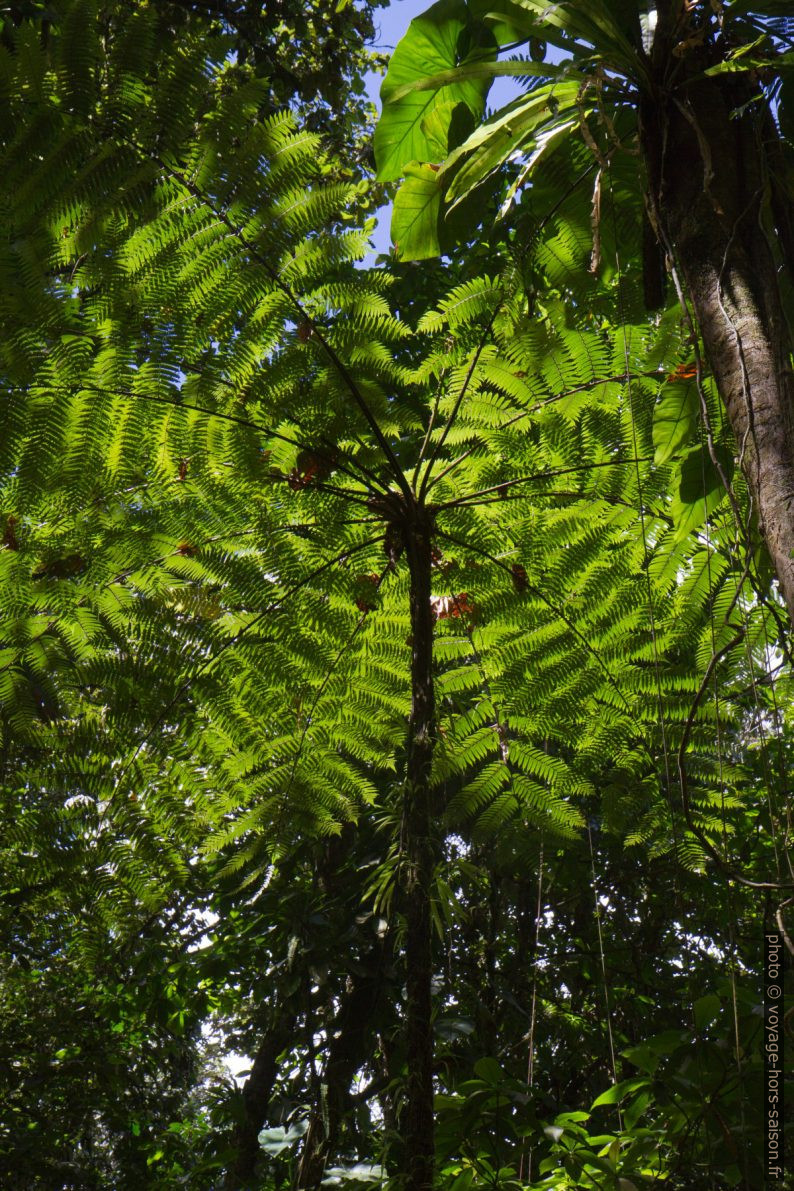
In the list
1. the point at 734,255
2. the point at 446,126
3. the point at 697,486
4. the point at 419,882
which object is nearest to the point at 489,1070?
the point at 419,882

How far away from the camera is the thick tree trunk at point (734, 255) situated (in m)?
0.95

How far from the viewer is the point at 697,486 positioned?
60.1 inches

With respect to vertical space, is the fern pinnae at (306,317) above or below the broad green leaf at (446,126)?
below

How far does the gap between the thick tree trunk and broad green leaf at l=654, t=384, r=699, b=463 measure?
36 cm

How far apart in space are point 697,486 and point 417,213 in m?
0.85

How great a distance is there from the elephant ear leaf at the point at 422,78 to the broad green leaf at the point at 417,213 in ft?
0.38

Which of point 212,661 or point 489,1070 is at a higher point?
point 212,661

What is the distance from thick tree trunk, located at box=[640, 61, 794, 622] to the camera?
95 cm

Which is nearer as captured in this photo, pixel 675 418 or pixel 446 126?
pixel 675 418

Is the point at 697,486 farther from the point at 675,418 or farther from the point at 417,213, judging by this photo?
the point at 417,213

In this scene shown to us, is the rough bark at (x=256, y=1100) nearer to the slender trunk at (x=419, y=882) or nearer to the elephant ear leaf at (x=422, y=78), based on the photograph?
the slender trunk at (x=419, y=882)

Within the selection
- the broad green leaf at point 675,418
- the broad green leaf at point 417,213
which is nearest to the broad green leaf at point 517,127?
the broad green leaf at point 417,213

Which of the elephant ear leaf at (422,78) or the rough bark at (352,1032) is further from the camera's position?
the rough bark at (352,1032)

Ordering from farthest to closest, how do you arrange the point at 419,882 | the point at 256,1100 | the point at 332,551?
the point at 256,1100 → the point at 332,551 → the point at 419,882
